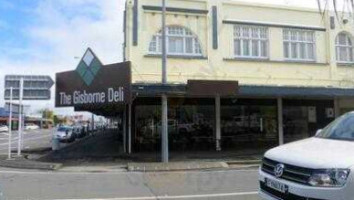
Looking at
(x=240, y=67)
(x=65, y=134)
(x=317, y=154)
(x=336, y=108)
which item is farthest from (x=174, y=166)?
(x=65, y=134)

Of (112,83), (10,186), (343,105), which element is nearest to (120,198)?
(10,186)

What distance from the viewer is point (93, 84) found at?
23734mm

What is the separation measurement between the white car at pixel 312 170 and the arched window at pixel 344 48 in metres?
24.6

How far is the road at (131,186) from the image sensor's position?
12234 mm

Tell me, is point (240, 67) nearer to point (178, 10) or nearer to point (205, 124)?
point (205, 124)

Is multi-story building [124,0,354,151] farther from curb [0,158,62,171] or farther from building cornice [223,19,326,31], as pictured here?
curb [0,158,62,171]

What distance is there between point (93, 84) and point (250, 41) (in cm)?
969

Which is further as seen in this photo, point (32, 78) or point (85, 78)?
point (32, 78)

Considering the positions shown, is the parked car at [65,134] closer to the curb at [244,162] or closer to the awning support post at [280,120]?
the awning support post at [280,120]

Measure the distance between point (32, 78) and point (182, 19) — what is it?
8.31 meters

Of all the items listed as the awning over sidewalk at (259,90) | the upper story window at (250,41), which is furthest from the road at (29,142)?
the upper story window at (250,41)

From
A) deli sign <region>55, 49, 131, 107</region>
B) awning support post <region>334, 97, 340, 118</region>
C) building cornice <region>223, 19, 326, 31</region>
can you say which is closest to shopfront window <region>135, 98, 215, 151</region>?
deli sign <region>55, 49, 131, 107</region>

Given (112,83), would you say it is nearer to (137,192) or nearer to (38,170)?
(38,170)

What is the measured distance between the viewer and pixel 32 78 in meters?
27.6
